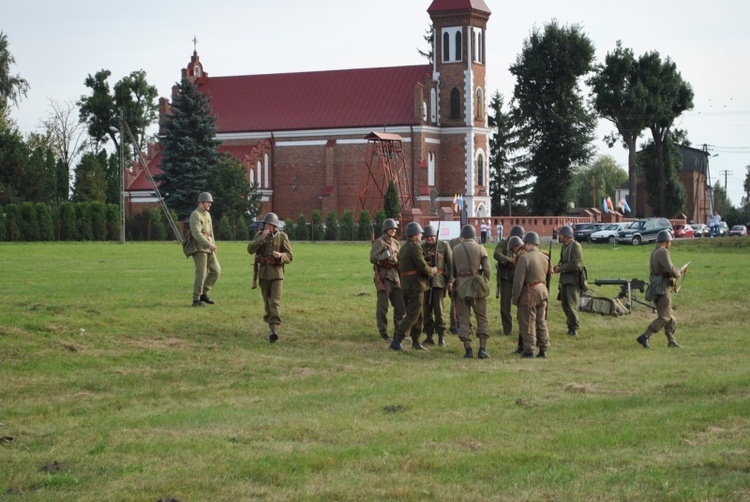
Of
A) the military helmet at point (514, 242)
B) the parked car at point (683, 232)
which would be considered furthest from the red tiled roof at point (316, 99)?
the military helmet at point (514, 242)

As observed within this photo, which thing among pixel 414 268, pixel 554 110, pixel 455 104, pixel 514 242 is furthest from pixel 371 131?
pixel 414 268

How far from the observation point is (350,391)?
47.1ft

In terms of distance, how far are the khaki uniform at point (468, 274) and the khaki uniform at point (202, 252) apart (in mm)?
4581

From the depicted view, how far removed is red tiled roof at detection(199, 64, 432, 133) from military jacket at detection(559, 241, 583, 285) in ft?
183

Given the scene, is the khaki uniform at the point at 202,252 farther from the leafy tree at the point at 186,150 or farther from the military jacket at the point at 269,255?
the leafy tree at the point at 186,150

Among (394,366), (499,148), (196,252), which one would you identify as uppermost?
(499,148)

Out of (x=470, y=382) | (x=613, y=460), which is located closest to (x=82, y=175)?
(x=470, y=382)

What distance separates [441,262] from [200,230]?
4.21 metres

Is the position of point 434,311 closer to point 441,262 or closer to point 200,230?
point 441,262

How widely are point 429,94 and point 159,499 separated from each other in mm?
69091

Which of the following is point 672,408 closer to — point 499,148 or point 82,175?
point 82,175

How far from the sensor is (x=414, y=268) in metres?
18.8

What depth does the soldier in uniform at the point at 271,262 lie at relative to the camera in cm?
1819

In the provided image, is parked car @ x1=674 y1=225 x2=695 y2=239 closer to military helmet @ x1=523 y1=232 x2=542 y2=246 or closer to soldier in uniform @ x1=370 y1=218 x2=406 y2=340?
soldier in uniform @ x1=370 y1=218 x2=406 y2=340
